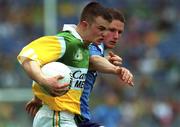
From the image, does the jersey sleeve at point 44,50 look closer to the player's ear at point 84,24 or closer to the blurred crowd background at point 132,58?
the player's ear at point 84,24

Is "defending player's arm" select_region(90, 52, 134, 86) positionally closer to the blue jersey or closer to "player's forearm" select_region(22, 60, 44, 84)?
the blue jersey

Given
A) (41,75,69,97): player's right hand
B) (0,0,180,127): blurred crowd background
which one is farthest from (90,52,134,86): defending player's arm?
(0,0,180,127): blurred crowd background

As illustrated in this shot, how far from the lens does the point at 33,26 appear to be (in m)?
15.5

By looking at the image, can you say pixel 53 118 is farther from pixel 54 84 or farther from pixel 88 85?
pixel 54 84

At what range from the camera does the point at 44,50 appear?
5695 mm

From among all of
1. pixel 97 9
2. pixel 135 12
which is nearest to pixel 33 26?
pixel 135 12

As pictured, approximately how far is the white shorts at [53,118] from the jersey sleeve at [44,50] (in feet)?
1.64

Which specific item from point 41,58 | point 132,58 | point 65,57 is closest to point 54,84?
point 41,58

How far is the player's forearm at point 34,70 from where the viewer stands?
5367 millimetres

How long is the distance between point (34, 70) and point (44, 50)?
0.30m

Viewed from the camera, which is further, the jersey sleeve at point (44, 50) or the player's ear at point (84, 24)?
the player's ear at point (84, 24)

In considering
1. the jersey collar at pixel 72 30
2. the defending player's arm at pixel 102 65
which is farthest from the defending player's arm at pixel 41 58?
the defending player's arm at pixel 102 65

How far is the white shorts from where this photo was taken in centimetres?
599

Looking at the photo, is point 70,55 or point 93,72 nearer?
point 70,55
